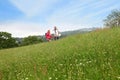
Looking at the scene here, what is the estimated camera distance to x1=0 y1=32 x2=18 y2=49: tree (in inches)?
4651

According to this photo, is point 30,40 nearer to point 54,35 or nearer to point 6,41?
point 6,41

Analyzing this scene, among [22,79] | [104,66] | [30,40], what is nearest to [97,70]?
[104,66]

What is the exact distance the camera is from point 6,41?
391ft

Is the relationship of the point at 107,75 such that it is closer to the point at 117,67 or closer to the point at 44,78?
the point at 117,67

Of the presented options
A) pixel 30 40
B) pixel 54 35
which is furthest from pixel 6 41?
pixel 54 35

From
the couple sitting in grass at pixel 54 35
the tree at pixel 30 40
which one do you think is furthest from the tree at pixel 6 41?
the couple sitting in grass at pixel 54 35

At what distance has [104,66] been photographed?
11.1 meters

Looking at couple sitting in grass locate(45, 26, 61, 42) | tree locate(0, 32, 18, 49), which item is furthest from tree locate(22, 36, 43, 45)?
couple sitting in grass locate(45, 26, 61, 42)

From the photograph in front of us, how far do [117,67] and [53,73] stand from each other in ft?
8.22

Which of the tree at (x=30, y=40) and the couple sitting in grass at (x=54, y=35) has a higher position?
the couple sitting in grass at (x=54, y=35)

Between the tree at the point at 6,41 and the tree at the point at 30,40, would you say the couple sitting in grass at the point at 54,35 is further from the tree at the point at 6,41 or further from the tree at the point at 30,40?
the tree at the point at 30,40

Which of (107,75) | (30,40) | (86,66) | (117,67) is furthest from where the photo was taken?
(30,40)

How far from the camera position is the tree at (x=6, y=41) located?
118m

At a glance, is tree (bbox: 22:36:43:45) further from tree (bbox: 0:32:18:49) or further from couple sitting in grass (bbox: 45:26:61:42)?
couple sitting in grass (bbox: 45:26:61:42)
